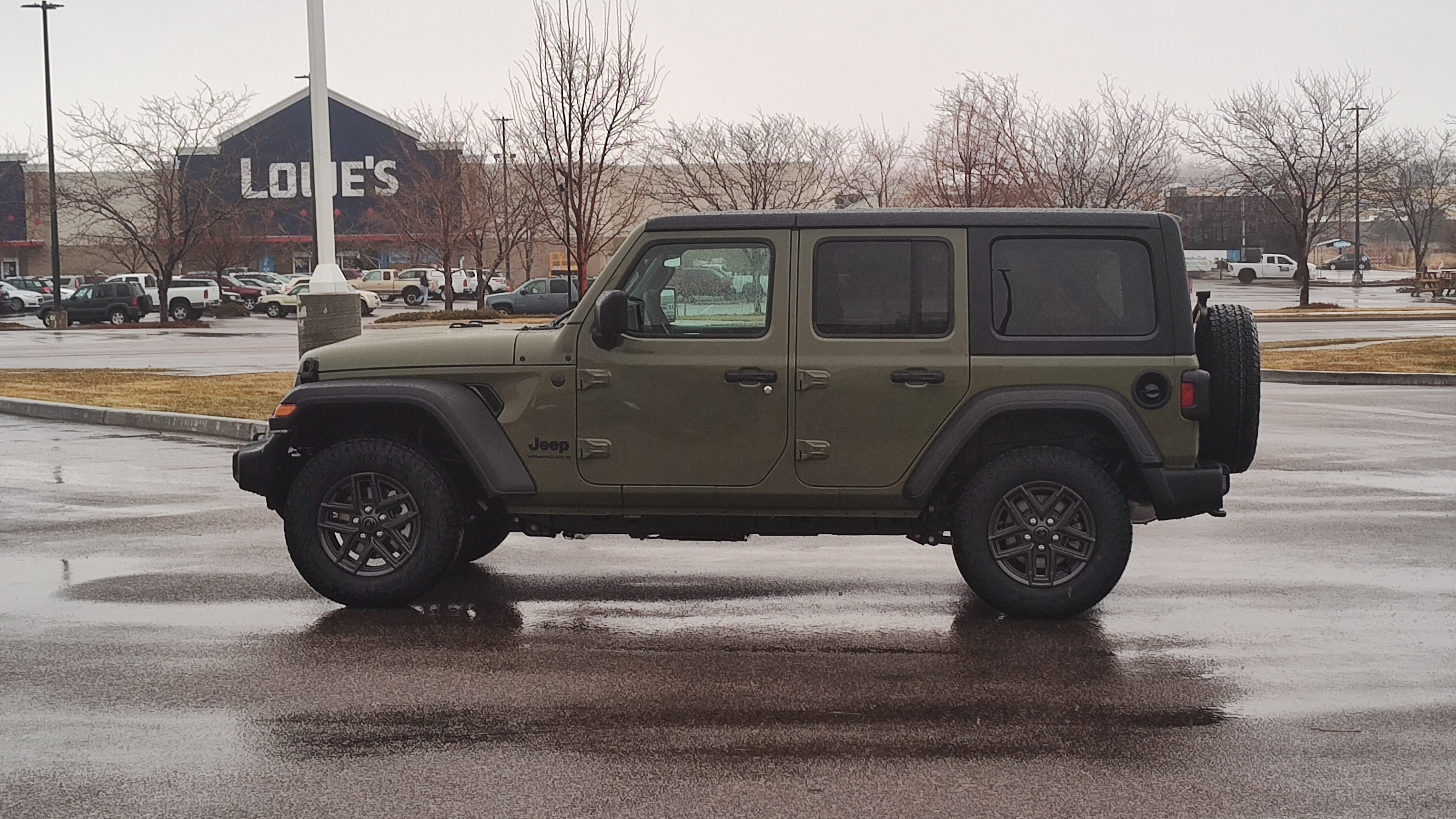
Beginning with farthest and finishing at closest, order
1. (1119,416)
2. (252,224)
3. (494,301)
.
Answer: (252,224)
(494,301)
(1119,416)

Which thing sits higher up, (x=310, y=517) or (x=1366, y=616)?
(x=310, y=517)

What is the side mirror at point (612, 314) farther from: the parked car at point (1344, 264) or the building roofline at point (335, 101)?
the parked car at point (1344, 264)

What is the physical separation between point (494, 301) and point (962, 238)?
1919 inches

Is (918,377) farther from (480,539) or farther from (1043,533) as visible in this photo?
(480,539)

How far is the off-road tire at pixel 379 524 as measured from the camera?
7.14 m

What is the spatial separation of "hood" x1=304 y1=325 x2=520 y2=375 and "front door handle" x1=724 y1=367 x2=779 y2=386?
3.52ft

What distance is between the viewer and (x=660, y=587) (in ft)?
25.8

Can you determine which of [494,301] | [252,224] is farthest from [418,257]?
[494,301]

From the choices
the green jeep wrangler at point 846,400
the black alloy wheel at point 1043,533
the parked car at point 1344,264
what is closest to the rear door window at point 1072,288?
the green jeep wrangler at point 846,400

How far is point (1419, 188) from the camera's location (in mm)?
81875

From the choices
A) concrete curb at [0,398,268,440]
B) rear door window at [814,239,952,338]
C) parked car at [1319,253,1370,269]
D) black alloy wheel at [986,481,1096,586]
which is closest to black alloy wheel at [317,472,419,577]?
rear door window at [814,239,952,338]

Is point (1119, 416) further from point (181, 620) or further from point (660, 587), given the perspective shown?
point (181, 620)

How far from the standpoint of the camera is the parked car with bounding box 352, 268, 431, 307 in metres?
65.6

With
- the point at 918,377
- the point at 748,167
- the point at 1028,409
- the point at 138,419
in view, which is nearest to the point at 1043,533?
the point at 1028,409
